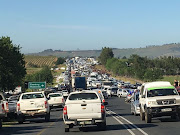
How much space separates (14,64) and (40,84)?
660 centimetres

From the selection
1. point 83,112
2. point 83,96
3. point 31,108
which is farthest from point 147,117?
point 31,108

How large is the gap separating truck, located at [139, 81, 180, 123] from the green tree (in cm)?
6284

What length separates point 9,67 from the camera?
87.6 m

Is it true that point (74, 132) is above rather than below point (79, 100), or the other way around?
below

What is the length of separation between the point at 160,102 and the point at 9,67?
67171 mm

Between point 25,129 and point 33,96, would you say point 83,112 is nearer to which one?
point 25,129

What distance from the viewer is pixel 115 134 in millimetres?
18000

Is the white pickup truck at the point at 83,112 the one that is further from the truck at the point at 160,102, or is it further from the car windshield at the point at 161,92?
the car windshield at the point at 161,92

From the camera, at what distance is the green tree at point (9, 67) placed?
282 feet

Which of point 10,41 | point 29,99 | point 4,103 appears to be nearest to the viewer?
point 4,103

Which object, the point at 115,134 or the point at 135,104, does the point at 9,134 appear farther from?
the point at 135,104

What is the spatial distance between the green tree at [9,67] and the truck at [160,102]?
206 ft

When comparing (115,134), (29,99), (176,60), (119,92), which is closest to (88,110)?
(115,134)

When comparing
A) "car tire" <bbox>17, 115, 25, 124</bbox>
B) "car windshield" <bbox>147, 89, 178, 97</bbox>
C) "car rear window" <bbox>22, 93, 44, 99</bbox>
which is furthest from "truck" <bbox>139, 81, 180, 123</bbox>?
"car tire" <bbox>17, 115, 25, 124</bbox>
